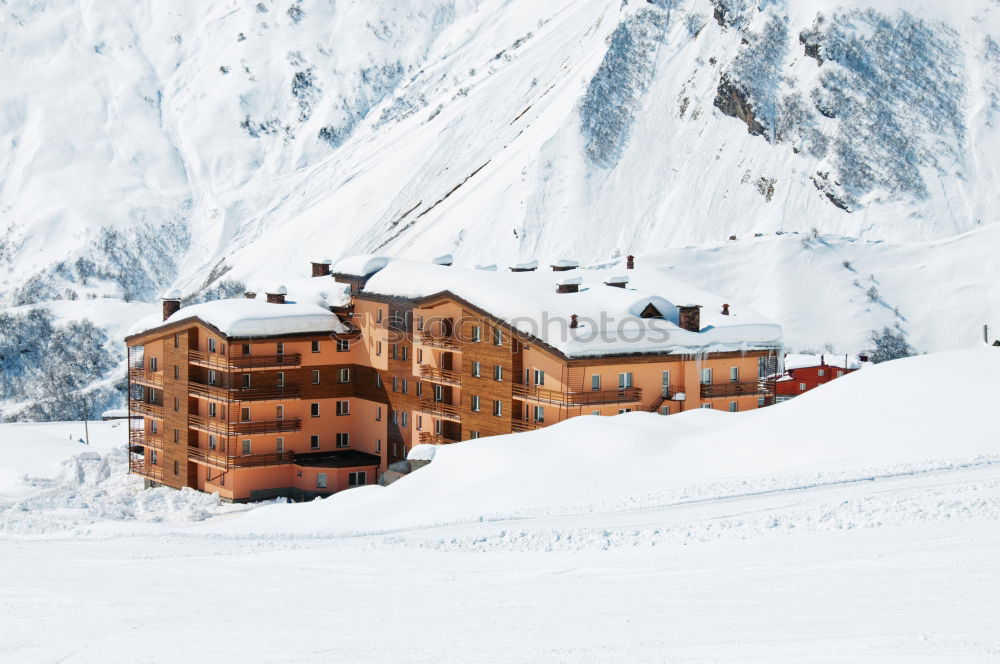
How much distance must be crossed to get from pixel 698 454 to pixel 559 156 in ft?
286

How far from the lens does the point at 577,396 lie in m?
48.6

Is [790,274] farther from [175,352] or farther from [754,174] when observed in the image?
[175,352]

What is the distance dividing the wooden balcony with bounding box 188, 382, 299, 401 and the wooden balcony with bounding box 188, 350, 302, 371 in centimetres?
91

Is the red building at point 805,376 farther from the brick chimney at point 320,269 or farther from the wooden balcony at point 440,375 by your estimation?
the brick chimney at point 320,269

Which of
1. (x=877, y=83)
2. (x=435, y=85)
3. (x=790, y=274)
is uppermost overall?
(x=435, y=85)

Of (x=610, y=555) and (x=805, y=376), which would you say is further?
(x=805, y=376)

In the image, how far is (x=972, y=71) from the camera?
128 metres

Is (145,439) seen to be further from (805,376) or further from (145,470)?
(805,376)

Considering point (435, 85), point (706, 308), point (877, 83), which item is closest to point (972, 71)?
point (877, 83)

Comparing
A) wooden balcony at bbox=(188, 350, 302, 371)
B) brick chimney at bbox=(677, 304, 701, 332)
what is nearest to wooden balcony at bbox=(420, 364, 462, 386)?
wooden balcony at bbox=(188, 350, 302, 371)

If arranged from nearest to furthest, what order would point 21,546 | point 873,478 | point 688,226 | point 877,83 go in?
point 873,478 → point 21,546 → point 688,226 → point 877,83

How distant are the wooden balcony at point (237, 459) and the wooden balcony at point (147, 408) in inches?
131

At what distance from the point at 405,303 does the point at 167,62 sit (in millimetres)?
147554

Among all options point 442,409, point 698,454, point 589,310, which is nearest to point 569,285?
point 589,310
